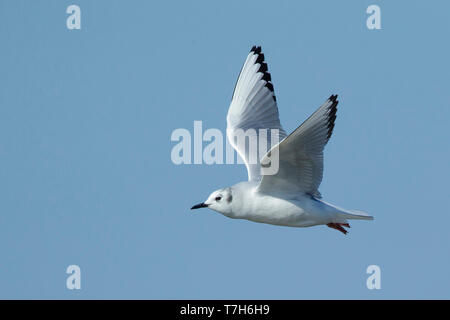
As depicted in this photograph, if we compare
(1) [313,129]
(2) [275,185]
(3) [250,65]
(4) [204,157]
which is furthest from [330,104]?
(3) [250,65]

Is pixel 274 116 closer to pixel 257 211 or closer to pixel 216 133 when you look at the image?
pixel 216 133

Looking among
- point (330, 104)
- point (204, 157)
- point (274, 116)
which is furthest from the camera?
point (274, 116)

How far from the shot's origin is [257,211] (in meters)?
7.93

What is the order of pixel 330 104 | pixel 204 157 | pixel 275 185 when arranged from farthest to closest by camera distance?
pixel 204 157
pixel 275 185
pixel 330 104

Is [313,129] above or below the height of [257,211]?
above

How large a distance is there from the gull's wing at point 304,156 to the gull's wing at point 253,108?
1.06 metres

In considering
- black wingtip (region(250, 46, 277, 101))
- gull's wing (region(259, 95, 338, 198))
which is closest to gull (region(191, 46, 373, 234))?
gull's wing (region(259, 95, 338, 198))

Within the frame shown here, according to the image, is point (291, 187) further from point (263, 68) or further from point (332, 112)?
point (263, 68)

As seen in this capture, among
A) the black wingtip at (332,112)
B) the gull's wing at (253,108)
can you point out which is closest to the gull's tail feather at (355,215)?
the black wingtip at (332,112)

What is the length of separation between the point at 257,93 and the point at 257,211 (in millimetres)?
1941

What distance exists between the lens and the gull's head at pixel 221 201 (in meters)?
8.01

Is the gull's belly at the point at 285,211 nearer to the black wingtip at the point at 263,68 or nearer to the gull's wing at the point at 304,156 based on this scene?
the gull's wing at the point at 304,156

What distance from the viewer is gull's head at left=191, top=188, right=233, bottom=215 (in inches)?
315

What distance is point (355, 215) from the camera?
317 inches
